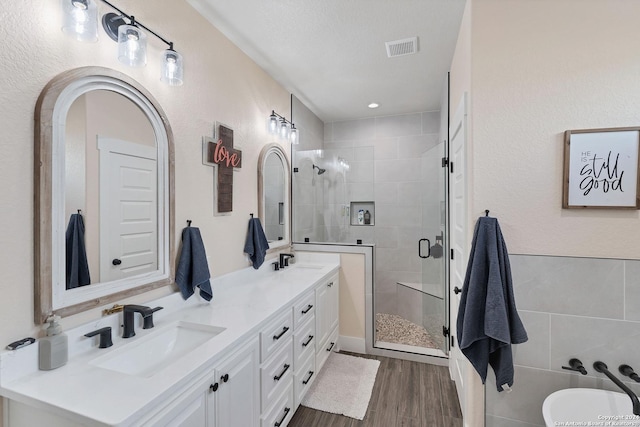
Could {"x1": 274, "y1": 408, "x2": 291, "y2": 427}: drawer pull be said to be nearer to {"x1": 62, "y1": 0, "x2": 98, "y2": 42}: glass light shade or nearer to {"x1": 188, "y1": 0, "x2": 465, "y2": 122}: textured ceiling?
{"x1": 62, "y1": 0, "x2": 98, "y2": 42}: glass light shade

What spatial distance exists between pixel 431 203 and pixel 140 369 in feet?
8.89

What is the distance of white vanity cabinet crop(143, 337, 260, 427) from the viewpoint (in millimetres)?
1026

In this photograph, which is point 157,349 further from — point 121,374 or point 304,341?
point 304,341

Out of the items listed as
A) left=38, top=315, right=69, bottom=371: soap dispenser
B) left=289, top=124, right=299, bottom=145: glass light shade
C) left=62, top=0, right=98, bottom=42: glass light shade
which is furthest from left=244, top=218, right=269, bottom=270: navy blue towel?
left=62, top=0, right=98, bottom=42: glass light shade

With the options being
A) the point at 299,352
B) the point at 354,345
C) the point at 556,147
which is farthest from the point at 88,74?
the point at 354,345

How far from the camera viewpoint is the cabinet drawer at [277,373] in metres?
1.59

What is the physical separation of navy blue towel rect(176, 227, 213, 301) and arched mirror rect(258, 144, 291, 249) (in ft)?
2.71

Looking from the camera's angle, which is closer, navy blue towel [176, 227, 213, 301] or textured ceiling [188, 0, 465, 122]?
navy blue towel [176, 227, 213, 301]

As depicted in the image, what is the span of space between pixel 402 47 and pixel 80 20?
2.01 metres

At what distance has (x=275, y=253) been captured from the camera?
285 centimetres

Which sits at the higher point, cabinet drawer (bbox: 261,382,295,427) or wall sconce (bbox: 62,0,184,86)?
wall sconce (bbox: 62,0,184,86)

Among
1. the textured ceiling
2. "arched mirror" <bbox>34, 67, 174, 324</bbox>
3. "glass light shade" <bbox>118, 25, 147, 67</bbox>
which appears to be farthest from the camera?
the textured ceiling

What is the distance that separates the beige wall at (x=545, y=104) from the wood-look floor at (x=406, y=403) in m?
1.39

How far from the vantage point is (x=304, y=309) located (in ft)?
6.96
